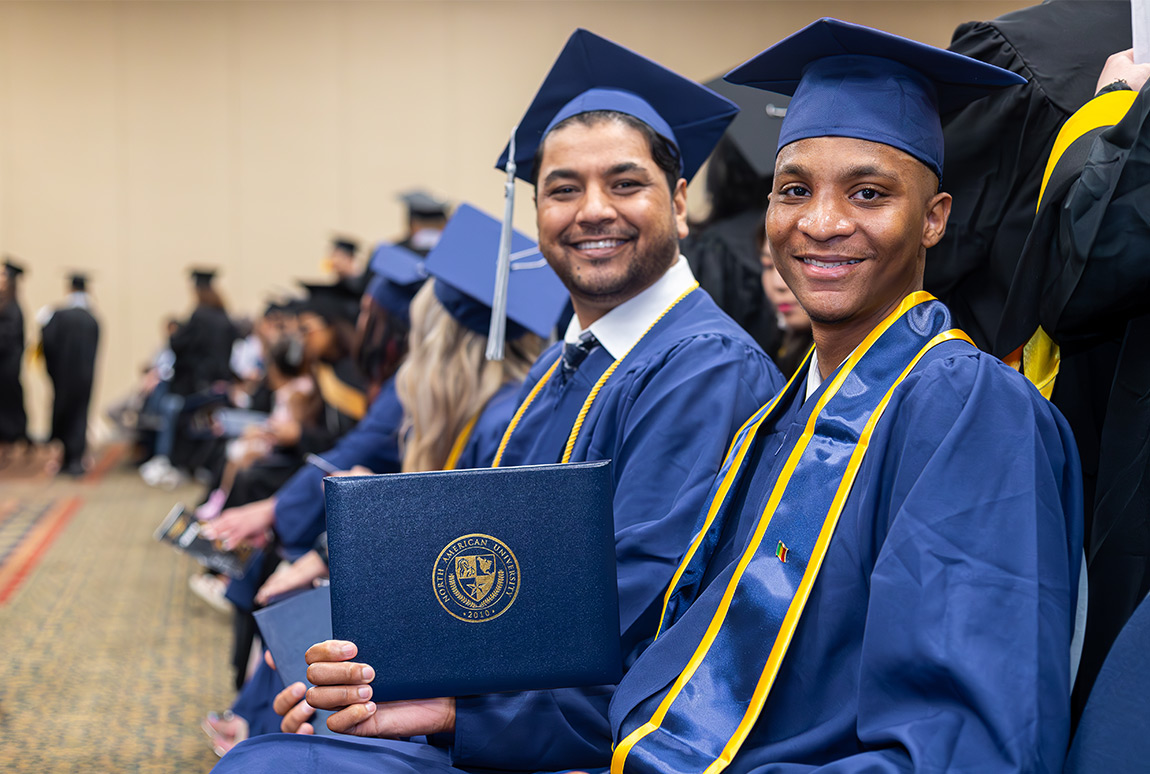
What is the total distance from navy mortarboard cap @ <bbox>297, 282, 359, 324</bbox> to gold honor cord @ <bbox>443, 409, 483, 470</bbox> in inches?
86.0

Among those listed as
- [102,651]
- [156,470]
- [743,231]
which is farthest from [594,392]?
[156,470]

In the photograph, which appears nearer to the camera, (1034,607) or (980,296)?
(1034,607)

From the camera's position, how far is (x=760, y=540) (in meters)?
1.31

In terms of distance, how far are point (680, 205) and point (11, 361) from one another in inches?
402

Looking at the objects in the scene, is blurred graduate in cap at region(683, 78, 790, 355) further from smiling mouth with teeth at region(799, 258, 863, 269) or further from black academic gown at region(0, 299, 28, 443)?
black academic gown at region(0, 299, 28, 443)

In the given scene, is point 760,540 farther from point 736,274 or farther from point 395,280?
point 395,280

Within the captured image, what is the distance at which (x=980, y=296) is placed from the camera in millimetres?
1721

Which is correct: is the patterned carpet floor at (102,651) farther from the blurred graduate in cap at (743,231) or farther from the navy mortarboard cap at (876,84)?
the navy mortarboard cap at (876,84)

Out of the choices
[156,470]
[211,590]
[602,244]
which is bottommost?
[156,470]

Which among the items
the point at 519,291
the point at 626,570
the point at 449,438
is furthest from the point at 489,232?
the point at 626,570

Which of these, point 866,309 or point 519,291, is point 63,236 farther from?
point 866,309

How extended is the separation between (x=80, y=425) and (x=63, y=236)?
12.9ft

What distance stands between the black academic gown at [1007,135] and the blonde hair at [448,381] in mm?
1453

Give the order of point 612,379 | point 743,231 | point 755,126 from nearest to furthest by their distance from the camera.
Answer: point 612,379
point 755,126
point 743,231
